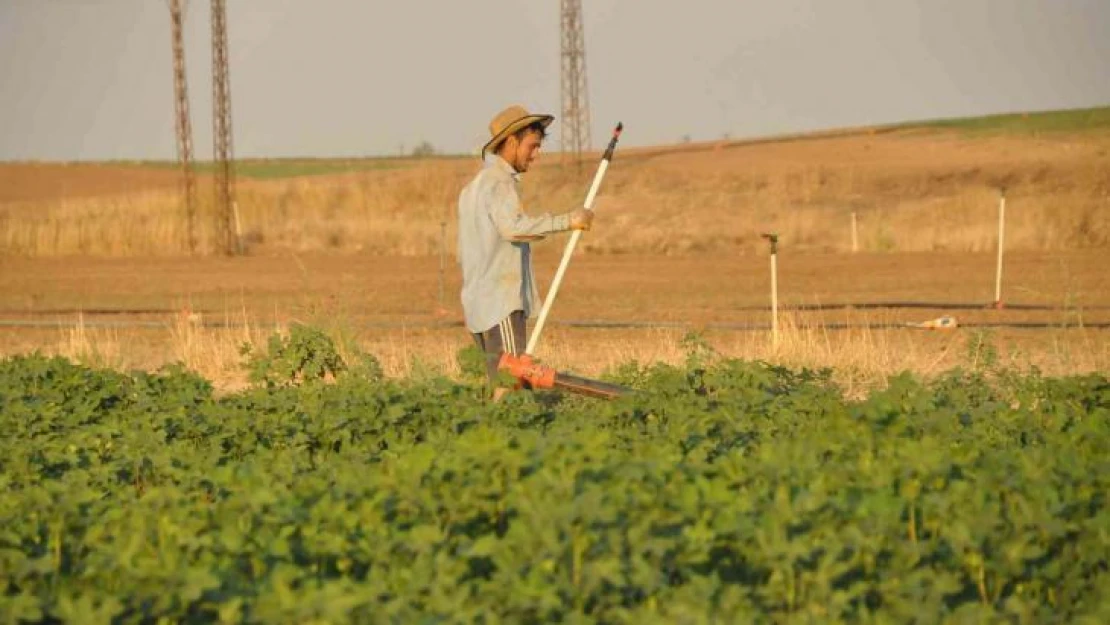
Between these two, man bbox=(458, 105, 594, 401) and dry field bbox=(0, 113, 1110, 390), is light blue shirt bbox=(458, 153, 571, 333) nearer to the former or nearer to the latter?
man bbox=(458, 105, 594, 401)

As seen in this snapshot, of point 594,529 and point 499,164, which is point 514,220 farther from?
point 594,529

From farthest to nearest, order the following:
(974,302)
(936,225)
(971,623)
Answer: (936,225)
(974,302)
(971,623)

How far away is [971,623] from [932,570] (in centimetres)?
63

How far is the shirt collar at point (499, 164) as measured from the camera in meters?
9.97

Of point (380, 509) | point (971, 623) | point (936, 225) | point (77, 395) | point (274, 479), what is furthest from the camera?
point (936, 225)

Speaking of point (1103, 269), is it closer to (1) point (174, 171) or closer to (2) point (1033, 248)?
(2) point (1033, 248)

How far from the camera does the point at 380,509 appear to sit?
6898 mm

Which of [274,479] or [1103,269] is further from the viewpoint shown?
[1103,269]

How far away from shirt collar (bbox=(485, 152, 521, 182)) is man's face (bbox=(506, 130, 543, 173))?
34 millimetres

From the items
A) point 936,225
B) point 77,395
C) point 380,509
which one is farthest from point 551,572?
point 936,225

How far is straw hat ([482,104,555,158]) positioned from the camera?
9.84 metres

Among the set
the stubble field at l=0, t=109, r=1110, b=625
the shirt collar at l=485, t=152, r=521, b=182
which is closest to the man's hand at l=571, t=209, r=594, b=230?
the shirt collar at l=485, t=152, r=521, b=182

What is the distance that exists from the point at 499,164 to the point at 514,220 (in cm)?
38

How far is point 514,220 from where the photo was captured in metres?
9.73
